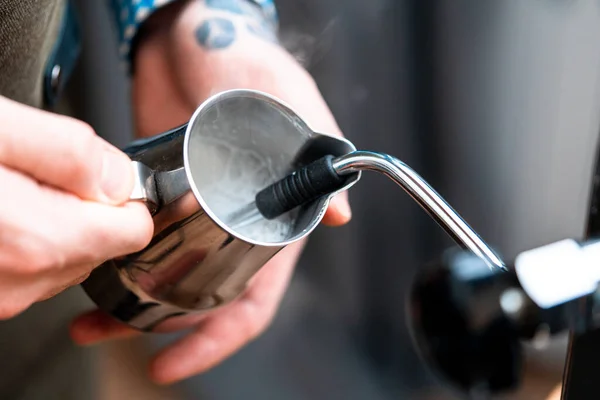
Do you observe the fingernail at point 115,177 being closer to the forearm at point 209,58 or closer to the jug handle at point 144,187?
the jug handle at point 144,187

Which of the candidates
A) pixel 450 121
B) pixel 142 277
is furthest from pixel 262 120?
pixel 450 121

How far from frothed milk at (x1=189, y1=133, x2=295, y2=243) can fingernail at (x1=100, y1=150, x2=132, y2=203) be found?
5 cm

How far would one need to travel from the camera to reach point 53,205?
8.0 inches

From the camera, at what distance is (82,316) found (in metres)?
0.42

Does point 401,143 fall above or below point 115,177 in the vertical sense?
below

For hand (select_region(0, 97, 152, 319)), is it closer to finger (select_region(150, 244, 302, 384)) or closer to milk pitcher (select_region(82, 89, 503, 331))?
milk pitcher (select_region(82, 89, 503, 331))

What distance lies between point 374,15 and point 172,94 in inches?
9.1

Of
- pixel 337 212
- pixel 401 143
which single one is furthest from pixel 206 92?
pixel 401 143

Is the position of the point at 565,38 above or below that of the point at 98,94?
above

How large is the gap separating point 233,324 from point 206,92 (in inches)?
6.2

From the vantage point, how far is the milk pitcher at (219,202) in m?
0.24

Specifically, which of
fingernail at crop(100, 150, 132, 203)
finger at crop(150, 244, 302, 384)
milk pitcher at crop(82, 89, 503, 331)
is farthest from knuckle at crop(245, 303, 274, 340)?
fingernail at crop(100, 150, 132, 203)

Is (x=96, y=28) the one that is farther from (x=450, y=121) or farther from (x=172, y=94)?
(x=450, y=121)

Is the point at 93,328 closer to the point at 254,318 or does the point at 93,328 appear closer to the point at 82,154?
the point at 254,318
